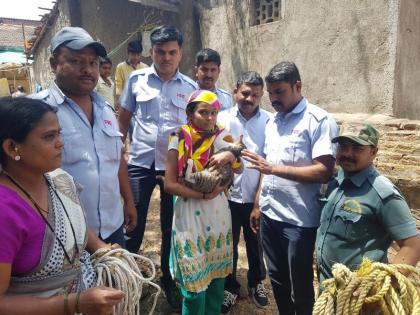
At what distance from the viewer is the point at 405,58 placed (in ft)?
17.0

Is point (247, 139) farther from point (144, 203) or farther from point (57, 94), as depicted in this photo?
point (57, 94)

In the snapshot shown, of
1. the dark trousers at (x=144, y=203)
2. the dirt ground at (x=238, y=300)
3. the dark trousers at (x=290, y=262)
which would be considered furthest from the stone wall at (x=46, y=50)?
the dark trousers at (x=290, y=262)

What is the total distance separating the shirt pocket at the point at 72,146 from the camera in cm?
197

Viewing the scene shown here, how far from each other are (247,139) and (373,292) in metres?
1.90

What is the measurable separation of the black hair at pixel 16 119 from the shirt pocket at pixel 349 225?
1.59m

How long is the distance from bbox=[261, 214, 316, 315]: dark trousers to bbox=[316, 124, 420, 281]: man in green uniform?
294 millimetres

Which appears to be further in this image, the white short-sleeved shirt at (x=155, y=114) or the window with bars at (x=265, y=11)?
the window with bars at (x=265, y=11)

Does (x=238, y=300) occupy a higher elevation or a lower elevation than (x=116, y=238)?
lower

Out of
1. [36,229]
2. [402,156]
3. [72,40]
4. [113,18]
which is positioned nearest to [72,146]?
[72,40]

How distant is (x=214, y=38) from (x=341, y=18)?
9.17 ft

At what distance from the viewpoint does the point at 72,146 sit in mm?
1985

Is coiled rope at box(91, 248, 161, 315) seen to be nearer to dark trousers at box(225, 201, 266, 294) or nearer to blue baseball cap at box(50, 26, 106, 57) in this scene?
blue baseball cap at box(50, 26, 106, 57)

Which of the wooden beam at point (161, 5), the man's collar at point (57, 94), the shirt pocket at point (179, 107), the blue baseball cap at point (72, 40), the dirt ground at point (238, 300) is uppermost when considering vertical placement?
the wooden beam at point (161, 5)

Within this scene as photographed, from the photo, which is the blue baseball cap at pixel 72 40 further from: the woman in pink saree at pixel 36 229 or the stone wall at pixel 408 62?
the stone wall at pixel 408 62
